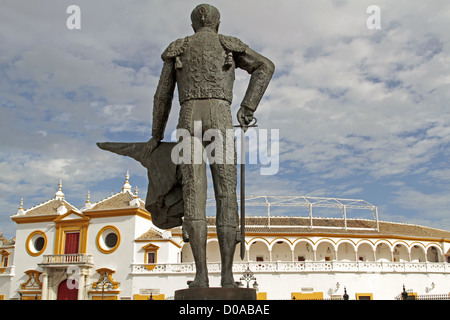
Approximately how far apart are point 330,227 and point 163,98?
100 ft

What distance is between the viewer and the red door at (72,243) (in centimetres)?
2919

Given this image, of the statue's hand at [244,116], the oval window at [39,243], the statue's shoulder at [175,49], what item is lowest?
the statue's hand at [244,116]

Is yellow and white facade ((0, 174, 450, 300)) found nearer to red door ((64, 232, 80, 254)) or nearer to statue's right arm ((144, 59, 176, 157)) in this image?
red door ((64, 232, 80, 254))

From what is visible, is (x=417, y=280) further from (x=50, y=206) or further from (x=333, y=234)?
(x=50, y=206)

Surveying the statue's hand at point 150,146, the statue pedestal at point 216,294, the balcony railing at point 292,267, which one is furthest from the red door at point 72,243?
the statue pedestal at point 216,294

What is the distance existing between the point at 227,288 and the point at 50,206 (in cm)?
3124

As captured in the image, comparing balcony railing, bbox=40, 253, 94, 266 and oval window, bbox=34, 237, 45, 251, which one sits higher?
oval window, bbox=34, 237, 45, 251

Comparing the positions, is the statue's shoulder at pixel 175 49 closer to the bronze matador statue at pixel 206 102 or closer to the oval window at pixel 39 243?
the bronze matador statue at pixel 206 102

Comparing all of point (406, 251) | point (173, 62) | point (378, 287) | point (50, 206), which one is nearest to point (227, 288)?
point (173, 62)

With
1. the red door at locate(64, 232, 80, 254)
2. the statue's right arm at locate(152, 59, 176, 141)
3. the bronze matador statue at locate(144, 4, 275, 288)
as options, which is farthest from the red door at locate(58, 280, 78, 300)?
the bronze matador statue at locate(144, 4, 275, 288)

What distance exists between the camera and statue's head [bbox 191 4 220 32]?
16.2ft

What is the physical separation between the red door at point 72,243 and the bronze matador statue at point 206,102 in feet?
86.2

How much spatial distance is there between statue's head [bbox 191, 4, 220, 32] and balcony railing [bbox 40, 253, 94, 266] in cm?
2538

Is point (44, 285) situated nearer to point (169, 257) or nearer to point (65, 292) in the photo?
point (65, 292)
